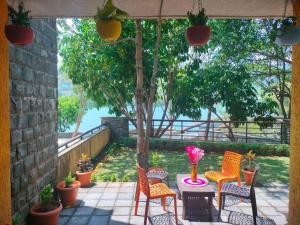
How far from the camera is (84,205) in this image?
14.3 ft

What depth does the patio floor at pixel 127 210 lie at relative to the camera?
12.5ft

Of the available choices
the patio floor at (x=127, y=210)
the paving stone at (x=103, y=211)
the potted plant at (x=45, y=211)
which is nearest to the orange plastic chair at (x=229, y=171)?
the patio floor at (x=127, y=210)

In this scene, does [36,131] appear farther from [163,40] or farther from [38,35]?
[163,40]

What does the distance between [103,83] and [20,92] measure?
17.5ft

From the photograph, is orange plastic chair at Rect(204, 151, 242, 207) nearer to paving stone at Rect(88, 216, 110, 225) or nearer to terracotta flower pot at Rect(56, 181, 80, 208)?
paving stone at Rect(88, 216, 110, 225)

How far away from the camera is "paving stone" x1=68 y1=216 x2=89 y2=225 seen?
12.3ft

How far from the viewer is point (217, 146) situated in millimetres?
8977

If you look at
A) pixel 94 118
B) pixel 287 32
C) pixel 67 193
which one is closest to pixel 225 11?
pixel 287 32

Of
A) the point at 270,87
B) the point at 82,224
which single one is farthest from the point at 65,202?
the point at 270,87

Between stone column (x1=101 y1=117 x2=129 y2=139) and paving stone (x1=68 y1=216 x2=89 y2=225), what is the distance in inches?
239

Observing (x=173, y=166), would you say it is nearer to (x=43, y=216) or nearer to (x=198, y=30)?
(x=43, y=216)

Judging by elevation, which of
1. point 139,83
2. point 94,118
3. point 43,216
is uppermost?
point 139,83

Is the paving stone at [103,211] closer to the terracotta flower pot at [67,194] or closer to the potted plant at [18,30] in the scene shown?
the terracotta flower pot at [67,194]

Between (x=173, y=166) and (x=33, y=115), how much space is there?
4286 millimetres
